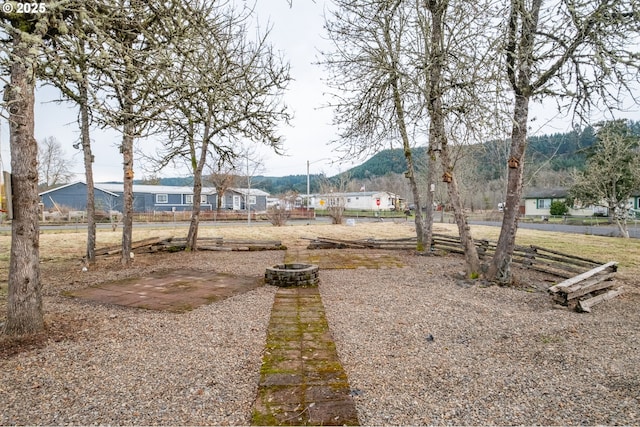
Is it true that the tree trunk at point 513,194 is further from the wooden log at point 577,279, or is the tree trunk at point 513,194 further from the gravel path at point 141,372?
the gravel path at point 141,372

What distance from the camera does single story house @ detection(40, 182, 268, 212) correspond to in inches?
1352

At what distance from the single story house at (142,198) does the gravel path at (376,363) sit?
102 ft

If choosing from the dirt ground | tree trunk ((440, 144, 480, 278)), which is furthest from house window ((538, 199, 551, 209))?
tree trunk ((440, 144, 480, 278))

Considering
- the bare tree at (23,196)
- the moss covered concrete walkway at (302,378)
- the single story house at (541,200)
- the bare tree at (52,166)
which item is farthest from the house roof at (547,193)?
the bare tree at (52,166)

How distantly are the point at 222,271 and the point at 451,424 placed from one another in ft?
22.1

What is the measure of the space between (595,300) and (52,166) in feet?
157

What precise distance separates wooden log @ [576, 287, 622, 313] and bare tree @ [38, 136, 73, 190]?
4539 cm

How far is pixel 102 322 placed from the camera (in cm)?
463

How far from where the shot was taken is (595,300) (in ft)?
18.8

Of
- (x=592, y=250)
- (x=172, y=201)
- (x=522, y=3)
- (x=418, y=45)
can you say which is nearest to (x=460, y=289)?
(x=522, y=3)

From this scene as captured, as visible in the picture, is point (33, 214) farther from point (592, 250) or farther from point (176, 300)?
point (592, 250)

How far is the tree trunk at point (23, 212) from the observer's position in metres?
3.81
